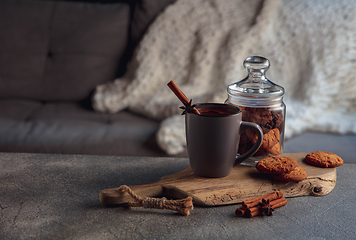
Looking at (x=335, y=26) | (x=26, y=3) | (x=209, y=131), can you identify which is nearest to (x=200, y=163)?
(x=209, y=131)

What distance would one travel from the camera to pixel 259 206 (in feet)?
1.61

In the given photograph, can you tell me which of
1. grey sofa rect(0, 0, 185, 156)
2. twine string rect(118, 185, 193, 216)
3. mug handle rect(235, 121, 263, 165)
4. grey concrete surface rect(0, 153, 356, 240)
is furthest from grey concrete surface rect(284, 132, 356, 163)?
grey sofa rect(0, 0, 185, 156)

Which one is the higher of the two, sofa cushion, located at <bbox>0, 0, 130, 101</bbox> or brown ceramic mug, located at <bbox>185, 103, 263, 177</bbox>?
sofa cushion, located at <bbox>0, 0, 130, 101</bbox>

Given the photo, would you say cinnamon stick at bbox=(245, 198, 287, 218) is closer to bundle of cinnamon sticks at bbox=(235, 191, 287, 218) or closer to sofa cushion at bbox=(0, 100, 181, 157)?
bundle of cinnamon sticks at bbox=(235, 191, 287, 218)

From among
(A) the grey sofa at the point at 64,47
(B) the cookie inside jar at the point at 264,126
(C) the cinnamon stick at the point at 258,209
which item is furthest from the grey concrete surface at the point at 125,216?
(A) the grey sofa at the point at 64,47

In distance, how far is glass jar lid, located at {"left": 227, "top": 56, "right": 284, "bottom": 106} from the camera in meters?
0.60

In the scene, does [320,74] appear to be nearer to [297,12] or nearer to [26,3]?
[297,12]

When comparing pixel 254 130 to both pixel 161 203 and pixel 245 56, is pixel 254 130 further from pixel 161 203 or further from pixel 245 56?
pixel 245 56

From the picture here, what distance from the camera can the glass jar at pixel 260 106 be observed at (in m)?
0.60

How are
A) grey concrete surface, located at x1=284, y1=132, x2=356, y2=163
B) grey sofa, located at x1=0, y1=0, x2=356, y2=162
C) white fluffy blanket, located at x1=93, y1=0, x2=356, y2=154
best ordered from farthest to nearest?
grey sofa, located at x1=0, y1=0, x2=356, y2=162 → white fluffy blanket, located at x1=93, y1=0, x2=356, y2=154 → grey concrete surface, located at x1=284, y1=132, x2=356, y2=163

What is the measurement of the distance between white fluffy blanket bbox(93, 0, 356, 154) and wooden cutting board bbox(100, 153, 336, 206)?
629mm

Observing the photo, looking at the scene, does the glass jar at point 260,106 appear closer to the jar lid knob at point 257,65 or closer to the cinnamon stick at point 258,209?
the jar lid knob at point 257,65

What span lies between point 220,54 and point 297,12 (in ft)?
1.34

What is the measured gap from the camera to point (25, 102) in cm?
154
